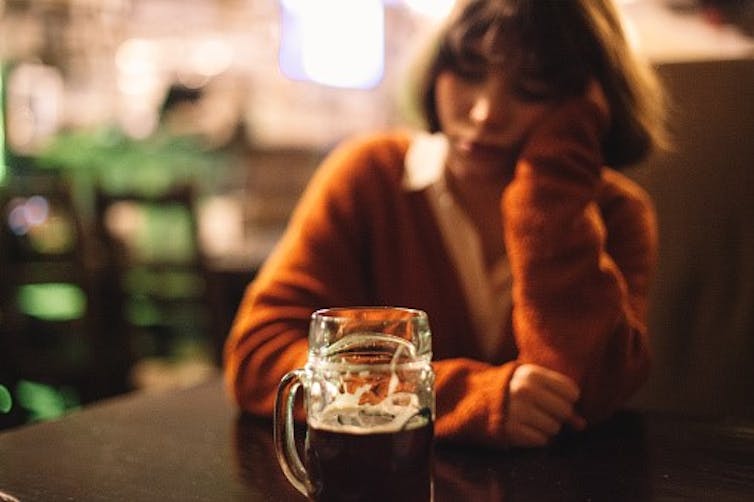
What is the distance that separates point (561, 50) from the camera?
1.02 metres

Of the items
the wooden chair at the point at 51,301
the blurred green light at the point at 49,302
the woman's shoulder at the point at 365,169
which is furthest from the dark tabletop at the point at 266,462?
the blurred green light at the point at 49,302

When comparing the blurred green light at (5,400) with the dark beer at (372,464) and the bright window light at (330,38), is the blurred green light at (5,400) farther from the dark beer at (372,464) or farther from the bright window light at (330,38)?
the bright window light at (330,38)

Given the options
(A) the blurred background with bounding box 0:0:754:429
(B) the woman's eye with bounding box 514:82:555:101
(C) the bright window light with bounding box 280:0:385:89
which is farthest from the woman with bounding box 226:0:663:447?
(C) the bright window light with bounding box 280:0:385:89

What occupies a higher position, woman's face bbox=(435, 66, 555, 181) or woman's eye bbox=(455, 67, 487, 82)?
woman's eye bbox=(455, 67, 487, 82)

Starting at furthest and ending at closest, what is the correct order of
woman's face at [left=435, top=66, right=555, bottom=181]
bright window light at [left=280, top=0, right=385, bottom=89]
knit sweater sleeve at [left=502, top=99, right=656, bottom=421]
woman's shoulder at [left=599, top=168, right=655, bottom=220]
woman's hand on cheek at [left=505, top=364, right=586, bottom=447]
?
bright window light at [left=280, top=0, right=385, bottom=89], woman's shoulder at [left=599, top=168, right=655, bottom=220], woman's face at [left=435, top=66, right=555, bottom=181], knit sweater sleeve at [left=502, top=99, right=656, bottom=421], woman's hand on cheek at [left=505, top=364, right=586, bottom=447]

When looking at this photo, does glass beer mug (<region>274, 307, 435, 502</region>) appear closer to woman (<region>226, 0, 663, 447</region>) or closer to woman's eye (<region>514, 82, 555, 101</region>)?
woman (<region>226, 0, 663, 447</region>)

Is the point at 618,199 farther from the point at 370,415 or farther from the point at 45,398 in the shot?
the point at 45,398

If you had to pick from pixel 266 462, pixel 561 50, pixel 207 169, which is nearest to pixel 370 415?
pixel 266 462

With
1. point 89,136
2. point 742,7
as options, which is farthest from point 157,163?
point 742,7

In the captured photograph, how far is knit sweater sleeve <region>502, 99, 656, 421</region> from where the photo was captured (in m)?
0.89

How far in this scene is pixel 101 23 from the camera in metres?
5.48

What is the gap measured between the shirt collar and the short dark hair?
9 centimetres

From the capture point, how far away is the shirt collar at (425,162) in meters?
1.15

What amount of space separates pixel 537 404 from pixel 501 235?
1.41 feet
